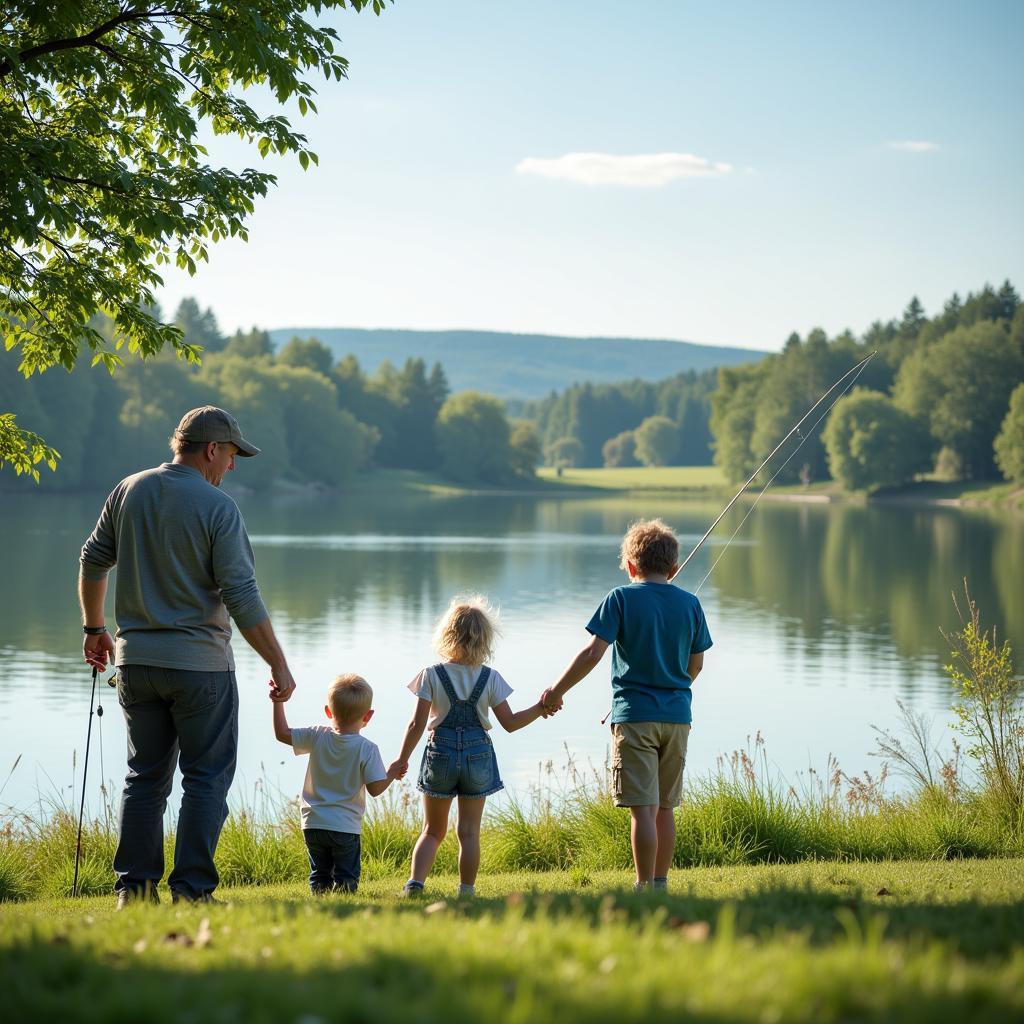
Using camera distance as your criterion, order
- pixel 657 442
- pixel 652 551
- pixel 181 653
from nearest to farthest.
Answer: pixel 181 653
pixel 652 551
pixel 657 442

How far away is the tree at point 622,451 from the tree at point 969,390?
9547 centimetres

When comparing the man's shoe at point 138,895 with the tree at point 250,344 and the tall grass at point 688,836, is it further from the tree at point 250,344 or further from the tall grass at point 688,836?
the tree at point 250,344

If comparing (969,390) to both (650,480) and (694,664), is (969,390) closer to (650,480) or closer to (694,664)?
(650,480)

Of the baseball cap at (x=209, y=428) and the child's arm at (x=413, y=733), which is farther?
the child's arm at (x=413, y=733)

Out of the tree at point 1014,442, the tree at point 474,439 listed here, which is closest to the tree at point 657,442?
the tree at point 474,439

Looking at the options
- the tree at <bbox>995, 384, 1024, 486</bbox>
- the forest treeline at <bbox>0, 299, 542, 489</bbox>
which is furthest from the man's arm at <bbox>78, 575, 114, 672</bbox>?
the tree at <bbox>995, 384, 1024, 486</bbox>

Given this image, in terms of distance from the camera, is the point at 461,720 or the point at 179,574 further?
the point at 461,720

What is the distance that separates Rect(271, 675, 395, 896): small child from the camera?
A: 18.5 feet

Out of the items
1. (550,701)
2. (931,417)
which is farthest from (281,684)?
(931,417)

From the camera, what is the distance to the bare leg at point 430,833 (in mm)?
5668

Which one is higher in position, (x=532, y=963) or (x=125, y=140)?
(x=125, y=140)

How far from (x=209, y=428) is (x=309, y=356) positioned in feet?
396

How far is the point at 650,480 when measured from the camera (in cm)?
13900

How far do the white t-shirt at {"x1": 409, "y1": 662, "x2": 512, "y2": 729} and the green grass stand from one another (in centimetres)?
10475
